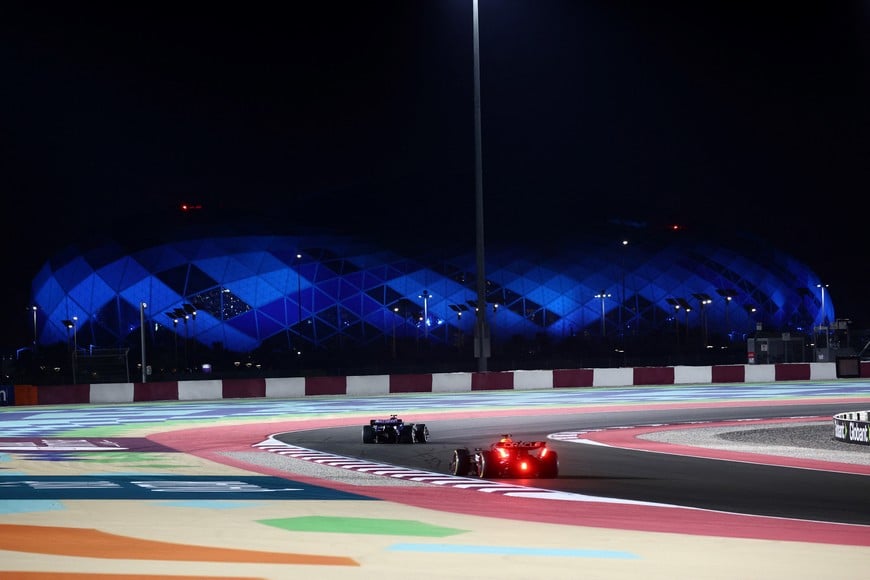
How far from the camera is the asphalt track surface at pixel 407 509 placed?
27.6 feet

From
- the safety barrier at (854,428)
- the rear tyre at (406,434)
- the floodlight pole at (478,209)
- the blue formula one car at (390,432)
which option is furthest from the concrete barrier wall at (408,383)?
the safety barrier at (854,428)

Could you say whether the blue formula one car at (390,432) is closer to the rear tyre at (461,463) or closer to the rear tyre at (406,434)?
the rear tyre at (406,434)

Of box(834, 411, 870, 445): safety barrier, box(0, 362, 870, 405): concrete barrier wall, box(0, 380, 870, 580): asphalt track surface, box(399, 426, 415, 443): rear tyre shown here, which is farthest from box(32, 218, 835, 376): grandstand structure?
box(834, 411, 870, 445): safety barrier

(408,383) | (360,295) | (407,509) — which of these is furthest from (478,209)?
(360,295)

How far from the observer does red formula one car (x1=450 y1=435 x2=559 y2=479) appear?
1617 cm

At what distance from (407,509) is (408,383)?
36908 millimetres

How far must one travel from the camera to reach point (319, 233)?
111 metres

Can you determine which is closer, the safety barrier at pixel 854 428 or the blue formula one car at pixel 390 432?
the safety barrier at pixel 854 428

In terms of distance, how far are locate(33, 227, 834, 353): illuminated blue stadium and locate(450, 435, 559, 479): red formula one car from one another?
277 feet

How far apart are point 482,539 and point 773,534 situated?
2.41m

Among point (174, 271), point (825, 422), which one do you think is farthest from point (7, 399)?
point (174, 271)

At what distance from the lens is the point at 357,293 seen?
103 metres

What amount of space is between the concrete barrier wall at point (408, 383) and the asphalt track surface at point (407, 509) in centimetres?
1799

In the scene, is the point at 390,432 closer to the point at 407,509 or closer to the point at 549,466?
the point at 549,466
